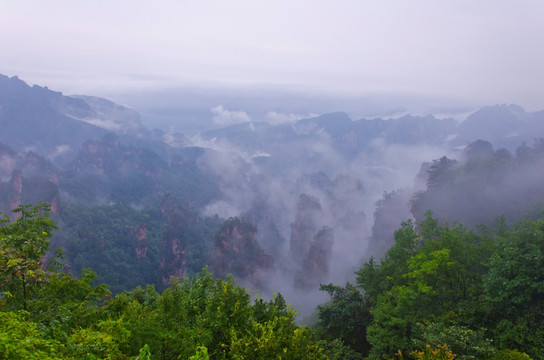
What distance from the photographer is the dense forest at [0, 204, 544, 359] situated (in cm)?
1150

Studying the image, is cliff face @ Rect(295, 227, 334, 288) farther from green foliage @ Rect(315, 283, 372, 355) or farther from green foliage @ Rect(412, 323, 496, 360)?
green foliage @ Rect(412, 323, 496, 360)

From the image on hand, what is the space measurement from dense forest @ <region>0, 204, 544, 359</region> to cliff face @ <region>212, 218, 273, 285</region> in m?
55.1

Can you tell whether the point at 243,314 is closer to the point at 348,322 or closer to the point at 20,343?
the point at 20,343

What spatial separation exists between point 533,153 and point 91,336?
92.8 metres

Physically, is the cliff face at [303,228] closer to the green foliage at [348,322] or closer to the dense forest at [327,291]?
the dense forest at [327,291]

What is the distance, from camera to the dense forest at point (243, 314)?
11500 mm

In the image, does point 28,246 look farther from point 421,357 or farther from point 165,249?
point 165,249

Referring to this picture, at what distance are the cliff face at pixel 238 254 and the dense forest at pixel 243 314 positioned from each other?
5511cm

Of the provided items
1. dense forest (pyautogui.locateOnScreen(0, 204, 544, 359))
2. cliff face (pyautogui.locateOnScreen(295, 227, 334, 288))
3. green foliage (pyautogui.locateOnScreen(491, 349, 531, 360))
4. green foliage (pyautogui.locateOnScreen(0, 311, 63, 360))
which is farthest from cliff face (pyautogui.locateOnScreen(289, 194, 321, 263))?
green foliage (pyautogui.locateOnScreen(0, 311, 63, 360))

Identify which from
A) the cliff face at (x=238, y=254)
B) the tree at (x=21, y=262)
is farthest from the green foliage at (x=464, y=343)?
the cliff face at (x=238, y=254)

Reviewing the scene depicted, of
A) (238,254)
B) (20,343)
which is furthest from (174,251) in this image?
(20,343)

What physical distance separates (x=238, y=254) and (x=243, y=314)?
71046 mm

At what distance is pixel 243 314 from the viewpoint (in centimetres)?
1572

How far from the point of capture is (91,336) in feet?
33.6
